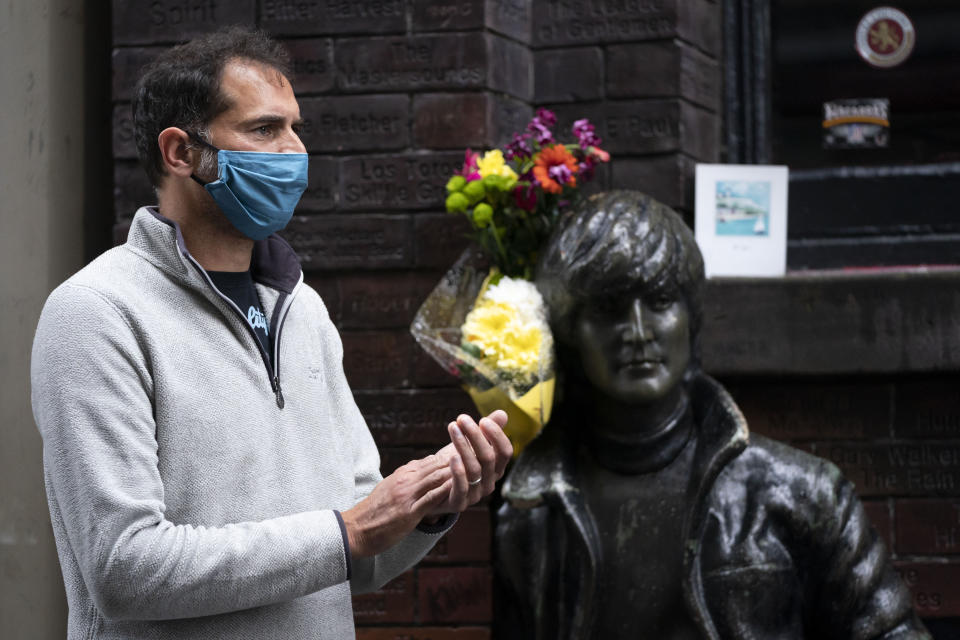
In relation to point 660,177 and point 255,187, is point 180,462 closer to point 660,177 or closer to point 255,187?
point 255,187

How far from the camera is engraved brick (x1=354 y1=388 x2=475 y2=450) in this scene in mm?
3180

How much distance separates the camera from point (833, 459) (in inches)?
130

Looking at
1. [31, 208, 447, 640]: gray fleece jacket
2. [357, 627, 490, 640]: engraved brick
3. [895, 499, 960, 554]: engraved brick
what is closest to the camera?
[31, 208, 447, 640]: gray fleece jacket

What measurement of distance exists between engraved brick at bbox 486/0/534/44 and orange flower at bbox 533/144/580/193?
0.57m

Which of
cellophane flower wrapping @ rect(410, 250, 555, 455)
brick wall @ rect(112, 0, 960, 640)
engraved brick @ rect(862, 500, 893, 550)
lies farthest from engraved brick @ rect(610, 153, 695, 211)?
engraved brick @ rect(862, 500, 893, 550)

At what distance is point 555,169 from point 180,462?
1.24 metres

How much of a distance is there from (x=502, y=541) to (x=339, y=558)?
1.02 meters

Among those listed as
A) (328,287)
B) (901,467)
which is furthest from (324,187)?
(901,467)

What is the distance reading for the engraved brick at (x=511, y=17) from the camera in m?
3.20

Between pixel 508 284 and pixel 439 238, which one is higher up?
pixel 439 238

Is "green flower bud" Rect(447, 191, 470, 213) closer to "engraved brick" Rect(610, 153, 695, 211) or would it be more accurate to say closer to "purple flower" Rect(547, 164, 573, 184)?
"purple flower" Rect(547, 164, 573, 184)

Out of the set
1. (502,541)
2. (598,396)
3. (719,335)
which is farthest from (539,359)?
(719,335)

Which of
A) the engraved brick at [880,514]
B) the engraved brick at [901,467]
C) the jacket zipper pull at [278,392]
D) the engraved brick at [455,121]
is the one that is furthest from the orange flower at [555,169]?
the engraved brick at [880,514]

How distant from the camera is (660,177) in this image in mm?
3283
